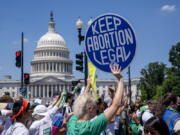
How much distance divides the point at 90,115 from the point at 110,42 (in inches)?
35.4

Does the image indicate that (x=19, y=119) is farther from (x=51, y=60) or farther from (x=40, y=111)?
(x=51, y=60)

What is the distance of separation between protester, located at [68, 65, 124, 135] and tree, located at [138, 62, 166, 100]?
237 feet

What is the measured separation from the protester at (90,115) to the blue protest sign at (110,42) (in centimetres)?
26

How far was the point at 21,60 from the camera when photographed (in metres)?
18.9

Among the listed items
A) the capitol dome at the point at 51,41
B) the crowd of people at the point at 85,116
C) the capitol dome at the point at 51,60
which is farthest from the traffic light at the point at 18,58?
the capitol dome at the point at 51,41

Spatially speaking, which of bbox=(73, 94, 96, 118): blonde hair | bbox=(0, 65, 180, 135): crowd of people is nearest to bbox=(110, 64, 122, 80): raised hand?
bbox=(0, 65, 180, 135): crowd of people

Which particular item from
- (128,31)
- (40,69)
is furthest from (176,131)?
(40,69)

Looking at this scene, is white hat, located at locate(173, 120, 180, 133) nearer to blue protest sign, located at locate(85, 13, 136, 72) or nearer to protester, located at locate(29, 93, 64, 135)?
blue protest sign, located at locate(85, 13, 136, 72)

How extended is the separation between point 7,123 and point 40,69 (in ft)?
389

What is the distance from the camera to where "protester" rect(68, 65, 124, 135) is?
3.81 metres

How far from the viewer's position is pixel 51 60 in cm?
12194

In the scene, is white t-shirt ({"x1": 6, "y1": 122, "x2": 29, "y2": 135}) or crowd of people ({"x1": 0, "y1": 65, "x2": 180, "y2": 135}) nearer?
crowd of people ({"x1": 0, "y1": 65, "x2": 180, "y2": 135})

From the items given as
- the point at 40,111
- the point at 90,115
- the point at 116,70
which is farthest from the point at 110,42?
the point at 40,111

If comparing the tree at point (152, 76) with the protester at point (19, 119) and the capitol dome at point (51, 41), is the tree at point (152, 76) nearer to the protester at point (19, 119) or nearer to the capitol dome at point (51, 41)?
the capitol dome at point (51, 41)
